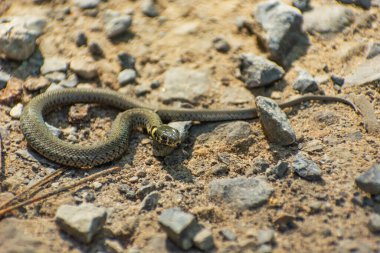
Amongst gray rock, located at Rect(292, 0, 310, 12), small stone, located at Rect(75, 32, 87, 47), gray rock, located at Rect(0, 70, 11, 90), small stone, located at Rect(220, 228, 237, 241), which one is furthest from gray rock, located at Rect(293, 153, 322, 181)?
gray rock, located at Rect(0, 70, 11, 90)

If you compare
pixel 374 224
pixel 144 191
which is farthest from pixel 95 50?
pixel 374 224

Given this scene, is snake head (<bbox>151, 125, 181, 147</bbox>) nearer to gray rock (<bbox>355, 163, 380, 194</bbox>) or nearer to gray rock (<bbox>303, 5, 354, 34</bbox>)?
gray rock (<bbox>355, 163, 380, 194</bbox>)

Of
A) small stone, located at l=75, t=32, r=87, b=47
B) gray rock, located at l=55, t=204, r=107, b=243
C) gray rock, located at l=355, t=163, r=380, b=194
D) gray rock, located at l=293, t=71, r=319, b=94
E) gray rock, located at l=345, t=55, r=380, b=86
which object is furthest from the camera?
small stone, located at l=75, t=32, r=87, b=47

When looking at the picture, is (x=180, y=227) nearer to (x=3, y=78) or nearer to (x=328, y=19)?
(x=3, y=78)

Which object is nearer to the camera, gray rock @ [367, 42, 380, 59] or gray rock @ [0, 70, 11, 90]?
gray rock @ [367, 42, 380, 59]

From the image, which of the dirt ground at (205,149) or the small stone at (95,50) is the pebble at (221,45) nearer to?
the dirt ground at (205,149)

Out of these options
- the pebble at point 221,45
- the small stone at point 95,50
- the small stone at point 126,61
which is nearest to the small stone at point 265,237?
the pebble at point 221,45

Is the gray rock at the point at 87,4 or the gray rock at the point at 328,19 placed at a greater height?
the gray rock at the point at 87,4
